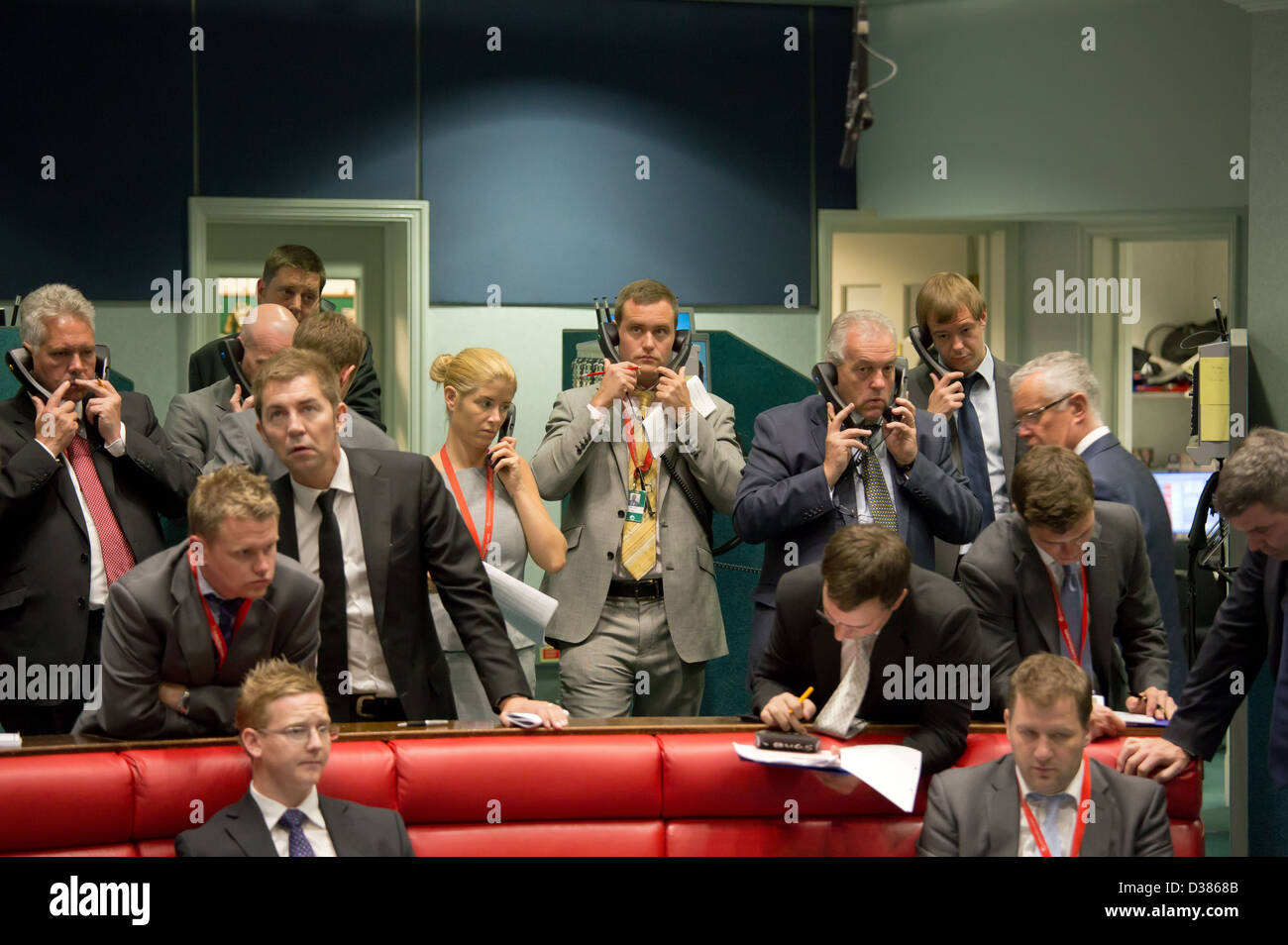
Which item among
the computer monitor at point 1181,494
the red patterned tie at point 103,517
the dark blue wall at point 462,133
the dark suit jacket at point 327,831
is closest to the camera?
the dark suit jacket at point 327,831

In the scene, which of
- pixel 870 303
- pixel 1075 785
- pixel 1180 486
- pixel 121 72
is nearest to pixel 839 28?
pixel 870 303

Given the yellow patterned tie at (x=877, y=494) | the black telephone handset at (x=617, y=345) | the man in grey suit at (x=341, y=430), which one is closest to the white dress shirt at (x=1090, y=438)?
the yellow patterned tie at (x=877, y=494)

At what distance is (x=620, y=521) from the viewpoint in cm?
391

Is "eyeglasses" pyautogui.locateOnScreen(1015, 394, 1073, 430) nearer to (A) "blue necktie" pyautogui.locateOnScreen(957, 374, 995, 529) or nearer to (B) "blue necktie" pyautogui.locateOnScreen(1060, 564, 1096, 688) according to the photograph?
(A) "blue necktie" pyautogui.locateOnScreen(957, 374, 995, 529)

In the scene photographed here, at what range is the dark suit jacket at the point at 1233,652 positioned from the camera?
304 cm

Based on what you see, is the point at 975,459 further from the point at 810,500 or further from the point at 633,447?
the point at 633,447

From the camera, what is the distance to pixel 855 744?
9.85 ft

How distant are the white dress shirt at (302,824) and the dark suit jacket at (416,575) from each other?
448 mm

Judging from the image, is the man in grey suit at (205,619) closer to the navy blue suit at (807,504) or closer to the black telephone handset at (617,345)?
the navy blue suit at (807,504)

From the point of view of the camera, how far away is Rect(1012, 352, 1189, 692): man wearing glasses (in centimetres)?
365

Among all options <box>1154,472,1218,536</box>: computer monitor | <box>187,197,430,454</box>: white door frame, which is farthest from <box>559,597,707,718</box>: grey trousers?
<box>1154,472,1218,536</box>: computer monitor

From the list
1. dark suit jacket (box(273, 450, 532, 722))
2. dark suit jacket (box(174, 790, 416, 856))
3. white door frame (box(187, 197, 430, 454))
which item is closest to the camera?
dark suit jacket (box(174, 790, 416, 856))

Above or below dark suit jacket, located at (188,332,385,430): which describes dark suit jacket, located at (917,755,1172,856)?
below
